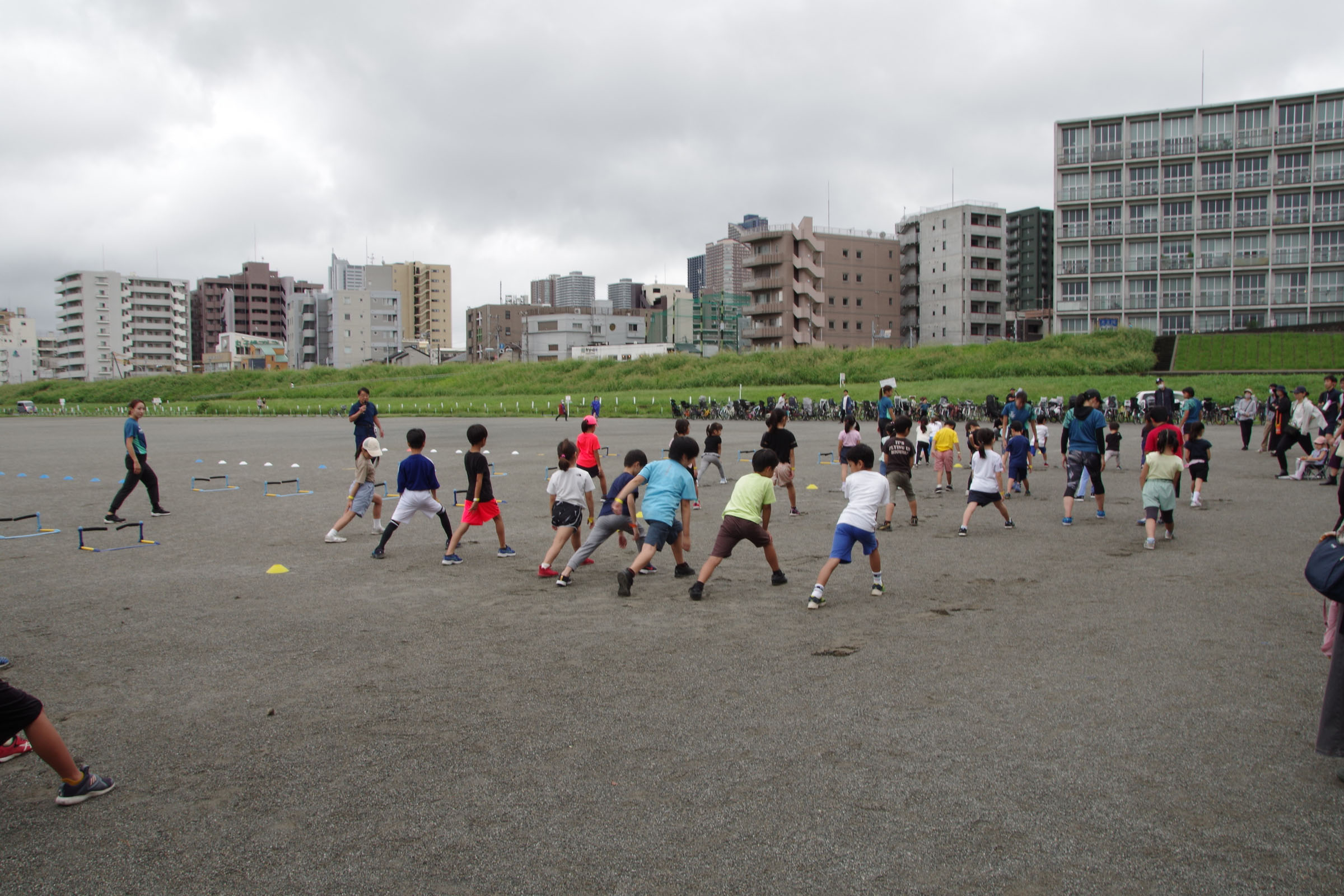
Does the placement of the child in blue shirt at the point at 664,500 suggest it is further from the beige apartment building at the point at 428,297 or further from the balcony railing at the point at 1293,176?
the beige apartment building at the point at 428,297

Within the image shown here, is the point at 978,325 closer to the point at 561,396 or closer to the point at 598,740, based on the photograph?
the point at 561,396

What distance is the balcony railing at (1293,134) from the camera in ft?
206

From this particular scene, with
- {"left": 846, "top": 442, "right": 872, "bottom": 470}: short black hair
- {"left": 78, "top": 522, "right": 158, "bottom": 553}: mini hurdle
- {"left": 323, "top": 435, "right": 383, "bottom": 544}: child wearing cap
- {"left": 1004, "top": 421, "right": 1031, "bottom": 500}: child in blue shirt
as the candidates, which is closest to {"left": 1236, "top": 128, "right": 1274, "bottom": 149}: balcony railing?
A: {"left": 1004, "top": 421, "right": 1031, "bottom": 500}: child in blue shirt

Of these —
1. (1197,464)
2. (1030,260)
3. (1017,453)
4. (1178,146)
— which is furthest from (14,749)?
(1030,260)

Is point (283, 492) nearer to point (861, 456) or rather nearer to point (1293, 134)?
point (861, 456)

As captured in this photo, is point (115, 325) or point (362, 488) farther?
point (115, 325)

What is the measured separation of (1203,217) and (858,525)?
7240 centimetres

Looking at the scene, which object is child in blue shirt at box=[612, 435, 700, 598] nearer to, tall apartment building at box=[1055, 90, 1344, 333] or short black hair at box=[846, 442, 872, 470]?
short black hair at box=[846, 442, 872, 470]

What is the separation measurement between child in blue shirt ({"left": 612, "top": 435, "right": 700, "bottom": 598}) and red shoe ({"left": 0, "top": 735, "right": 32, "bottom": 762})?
4.48m

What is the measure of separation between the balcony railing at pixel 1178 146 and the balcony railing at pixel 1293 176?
601 centimetres

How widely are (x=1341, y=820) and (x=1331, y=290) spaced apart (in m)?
74.9

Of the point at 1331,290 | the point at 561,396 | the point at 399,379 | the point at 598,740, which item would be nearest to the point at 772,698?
the point at 598,740

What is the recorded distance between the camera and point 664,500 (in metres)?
8.27

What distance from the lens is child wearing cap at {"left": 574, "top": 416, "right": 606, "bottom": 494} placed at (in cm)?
982
